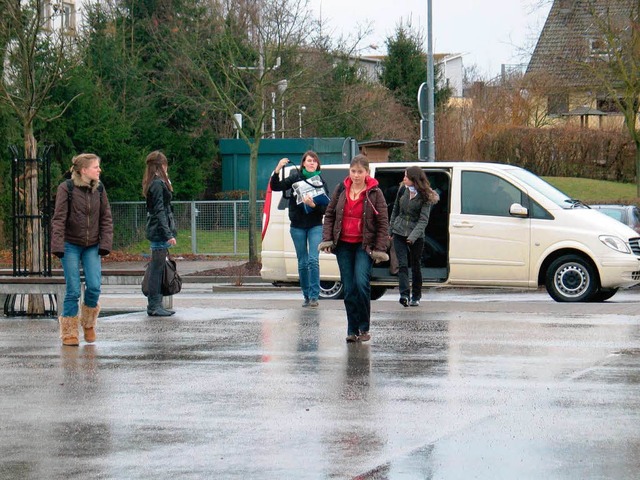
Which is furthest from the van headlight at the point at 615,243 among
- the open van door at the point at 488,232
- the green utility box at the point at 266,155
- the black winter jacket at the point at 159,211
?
the green utility box at the point at 266,155

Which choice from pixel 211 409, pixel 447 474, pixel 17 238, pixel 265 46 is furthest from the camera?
pixel 265 46

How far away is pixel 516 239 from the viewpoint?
1647 cm

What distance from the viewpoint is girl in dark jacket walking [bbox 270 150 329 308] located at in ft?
48.2

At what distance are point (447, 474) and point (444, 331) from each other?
19.5 ft

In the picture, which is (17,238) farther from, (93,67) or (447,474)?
(93,67)

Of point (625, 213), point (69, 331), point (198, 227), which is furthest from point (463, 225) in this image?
point (198, 227)

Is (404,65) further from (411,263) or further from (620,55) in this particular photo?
(411,263)

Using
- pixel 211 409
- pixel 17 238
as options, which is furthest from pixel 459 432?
pixel 17 238

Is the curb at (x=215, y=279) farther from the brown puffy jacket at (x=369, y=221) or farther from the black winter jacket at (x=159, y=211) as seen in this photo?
the brown puffy jacket at (x=369, y=221)

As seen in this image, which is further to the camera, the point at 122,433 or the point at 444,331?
the point at 444,331

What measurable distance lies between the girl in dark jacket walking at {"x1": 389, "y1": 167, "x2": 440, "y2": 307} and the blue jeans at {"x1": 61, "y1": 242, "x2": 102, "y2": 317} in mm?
4544

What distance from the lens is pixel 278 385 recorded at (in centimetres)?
918

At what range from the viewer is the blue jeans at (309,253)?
14.8 metres

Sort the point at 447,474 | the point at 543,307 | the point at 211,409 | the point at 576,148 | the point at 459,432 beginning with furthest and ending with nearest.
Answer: the point at 576,148, the point at 543,307, the point at 211,409, the point at 459,432, the point at 447,474
